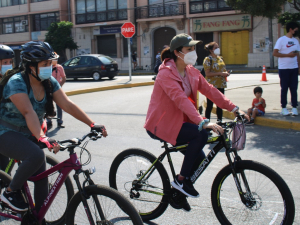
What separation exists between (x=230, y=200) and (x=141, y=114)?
702 centimetres

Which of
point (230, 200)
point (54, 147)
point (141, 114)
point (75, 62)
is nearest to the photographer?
point (54, 147)

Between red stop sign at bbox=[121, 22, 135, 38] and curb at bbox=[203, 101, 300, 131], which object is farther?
red stop sign at bbox=[121, 22, 135, 38]

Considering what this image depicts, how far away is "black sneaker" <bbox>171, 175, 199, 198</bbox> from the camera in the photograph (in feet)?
11.6

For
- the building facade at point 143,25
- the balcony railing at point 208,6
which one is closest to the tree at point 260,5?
the building facade at point 143,25

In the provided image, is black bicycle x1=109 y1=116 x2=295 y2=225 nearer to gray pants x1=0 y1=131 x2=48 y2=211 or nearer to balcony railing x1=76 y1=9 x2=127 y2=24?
gray pants x1=0 y1=131 x2=48 y2=211

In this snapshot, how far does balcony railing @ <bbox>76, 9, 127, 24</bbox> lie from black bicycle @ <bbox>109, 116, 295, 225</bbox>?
3383 centimetres

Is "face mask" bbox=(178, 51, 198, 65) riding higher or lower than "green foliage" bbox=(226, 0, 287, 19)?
lower

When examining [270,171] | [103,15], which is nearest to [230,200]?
[270,171]

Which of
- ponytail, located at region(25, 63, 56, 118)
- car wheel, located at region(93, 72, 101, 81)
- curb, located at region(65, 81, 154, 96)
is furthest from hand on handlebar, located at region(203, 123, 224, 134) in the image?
car wheel, located at region(93, 72, 101, 81)

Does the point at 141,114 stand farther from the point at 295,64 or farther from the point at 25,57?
the point at 25,57

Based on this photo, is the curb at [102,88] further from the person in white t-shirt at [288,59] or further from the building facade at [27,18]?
the building facade at [27,18]

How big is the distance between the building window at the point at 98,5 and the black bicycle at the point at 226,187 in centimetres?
3451

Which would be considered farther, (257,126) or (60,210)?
(257,126)

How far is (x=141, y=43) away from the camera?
36188 mm
